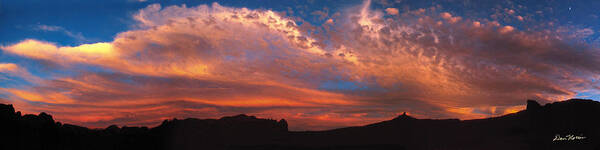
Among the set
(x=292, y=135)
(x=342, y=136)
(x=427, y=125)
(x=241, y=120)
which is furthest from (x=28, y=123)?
(x=427, y=125)

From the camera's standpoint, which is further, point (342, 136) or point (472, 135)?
point (342, 136)

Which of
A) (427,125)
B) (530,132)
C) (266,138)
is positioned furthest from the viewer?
(266,138)

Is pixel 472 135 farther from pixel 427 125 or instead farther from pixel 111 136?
pixel 111 136

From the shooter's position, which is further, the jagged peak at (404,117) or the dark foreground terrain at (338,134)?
the jagged peak at (404,117)

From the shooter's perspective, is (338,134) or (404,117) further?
(338,134)

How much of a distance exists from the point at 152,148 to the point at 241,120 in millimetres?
37850

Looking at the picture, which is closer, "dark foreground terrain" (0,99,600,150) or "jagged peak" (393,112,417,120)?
"dark foreground terrain" (0,99,600,150)

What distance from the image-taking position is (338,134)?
4774 inches

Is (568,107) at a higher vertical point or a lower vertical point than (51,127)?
higher

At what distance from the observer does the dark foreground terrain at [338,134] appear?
5725 cm

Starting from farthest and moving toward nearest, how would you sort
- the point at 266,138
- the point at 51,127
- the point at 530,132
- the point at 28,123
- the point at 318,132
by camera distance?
the point at 318,132, the point at 266,138, the point at 530,132, the point at 51,127, the point at 28,123

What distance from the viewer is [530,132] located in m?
77.9

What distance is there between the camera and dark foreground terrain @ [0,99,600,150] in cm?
5725

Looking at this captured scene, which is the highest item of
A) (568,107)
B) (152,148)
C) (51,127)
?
(568,107)
